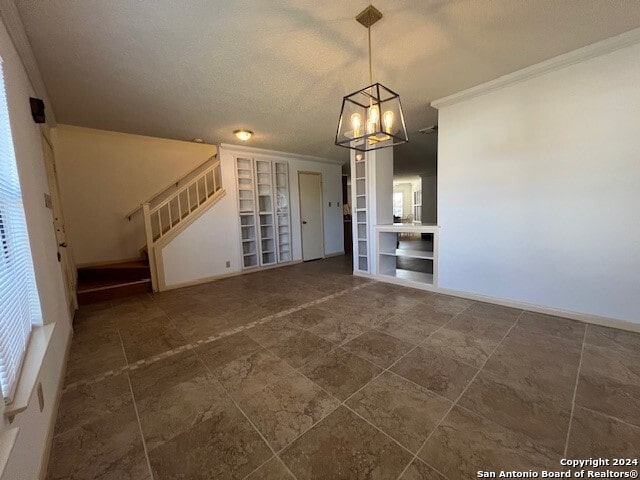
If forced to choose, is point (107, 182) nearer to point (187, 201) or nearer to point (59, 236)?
point (187, 201)

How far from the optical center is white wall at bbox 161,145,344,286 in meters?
4.27

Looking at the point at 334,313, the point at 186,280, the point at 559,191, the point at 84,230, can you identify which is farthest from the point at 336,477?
the point at 84,230

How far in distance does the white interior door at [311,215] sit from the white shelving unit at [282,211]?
1.22 ft

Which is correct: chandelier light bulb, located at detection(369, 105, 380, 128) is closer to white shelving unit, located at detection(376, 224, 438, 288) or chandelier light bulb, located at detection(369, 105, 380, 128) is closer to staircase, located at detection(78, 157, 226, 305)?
white shelving unit, located at detection(376, 224, 438, 288)

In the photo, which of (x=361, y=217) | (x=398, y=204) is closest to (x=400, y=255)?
(x=361, y=217)

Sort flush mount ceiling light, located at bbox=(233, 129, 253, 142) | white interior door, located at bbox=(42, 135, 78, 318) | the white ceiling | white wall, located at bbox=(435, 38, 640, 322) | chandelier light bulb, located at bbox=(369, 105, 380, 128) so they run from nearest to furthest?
the white ceiling → chandelier light bulb, located at bbox=(369, 105, 380, 128) → white wall, located at bbox=(435, 38, 640, 322) → white interior door, located at bbox=(42, 135, 78, 318) → flush mount ceiling light, located at bbox=(233, 129, 253, 142)

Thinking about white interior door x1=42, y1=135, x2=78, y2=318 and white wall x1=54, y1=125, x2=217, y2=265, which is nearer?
white interior door x1=42, y1=135, x2=78, y2=318

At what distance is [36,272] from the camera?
5.33ft

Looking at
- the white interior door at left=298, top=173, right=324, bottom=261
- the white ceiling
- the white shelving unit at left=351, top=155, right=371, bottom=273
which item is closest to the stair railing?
the white ceiling

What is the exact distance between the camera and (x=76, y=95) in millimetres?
2758

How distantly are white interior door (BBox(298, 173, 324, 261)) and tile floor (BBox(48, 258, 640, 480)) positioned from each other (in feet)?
11.2

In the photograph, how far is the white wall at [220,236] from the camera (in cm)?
427

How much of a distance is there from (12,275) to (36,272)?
52cm

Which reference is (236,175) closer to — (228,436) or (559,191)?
(228,436)
